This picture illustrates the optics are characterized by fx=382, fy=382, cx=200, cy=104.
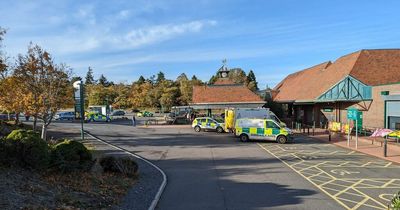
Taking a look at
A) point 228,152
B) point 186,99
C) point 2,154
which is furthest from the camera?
point 186,99

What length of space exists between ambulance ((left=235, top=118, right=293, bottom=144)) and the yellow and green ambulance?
8.91m

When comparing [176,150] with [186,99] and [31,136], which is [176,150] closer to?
[31,136]

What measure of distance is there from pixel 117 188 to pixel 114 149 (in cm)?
1291

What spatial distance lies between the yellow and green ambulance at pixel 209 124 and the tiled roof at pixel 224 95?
209 inches

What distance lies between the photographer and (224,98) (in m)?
45.5

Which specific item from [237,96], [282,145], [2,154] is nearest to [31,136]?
[2,154]

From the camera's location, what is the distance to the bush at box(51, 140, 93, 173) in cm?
1105

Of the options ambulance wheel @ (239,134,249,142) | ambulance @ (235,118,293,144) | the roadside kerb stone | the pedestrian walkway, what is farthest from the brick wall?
the roadside kerb stone

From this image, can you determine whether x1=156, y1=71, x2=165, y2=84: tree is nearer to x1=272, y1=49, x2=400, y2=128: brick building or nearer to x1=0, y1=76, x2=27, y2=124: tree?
x1=272, y1=49, x2=400, y2=128: brick building

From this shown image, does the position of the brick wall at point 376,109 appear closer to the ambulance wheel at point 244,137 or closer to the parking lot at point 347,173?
the parking lot at point 347,173

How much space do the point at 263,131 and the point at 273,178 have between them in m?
14.2

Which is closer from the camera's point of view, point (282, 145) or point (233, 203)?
point (233, 203)

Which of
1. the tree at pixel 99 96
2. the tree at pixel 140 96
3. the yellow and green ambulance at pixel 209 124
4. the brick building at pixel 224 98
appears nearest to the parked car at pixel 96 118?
the brick building at pixel 224 98

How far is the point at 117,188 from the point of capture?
10.8 metres
